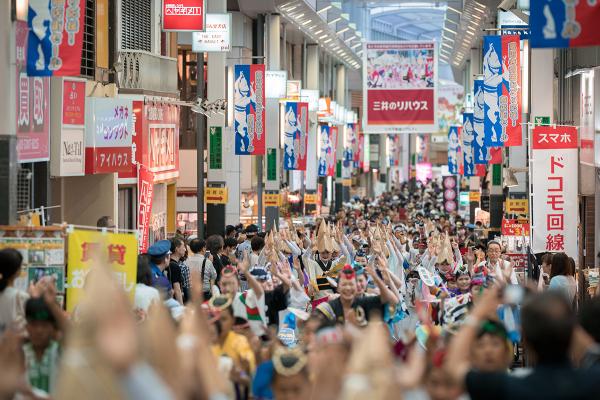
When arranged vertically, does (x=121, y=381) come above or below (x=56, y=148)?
below

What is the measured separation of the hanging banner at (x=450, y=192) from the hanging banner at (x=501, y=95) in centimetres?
2605

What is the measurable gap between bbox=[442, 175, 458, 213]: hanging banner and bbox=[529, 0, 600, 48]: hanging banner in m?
40.4

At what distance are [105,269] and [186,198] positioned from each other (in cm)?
3012

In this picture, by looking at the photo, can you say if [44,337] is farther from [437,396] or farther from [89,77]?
[89,77]

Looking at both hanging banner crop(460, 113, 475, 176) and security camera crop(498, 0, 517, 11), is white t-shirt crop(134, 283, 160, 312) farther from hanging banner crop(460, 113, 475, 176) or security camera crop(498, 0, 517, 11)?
hanging banner crop(460, 113, 475, 176)

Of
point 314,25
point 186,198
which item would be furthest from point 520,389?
point 314,25

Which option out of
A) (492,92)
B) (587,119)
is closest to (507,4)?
(492,92)

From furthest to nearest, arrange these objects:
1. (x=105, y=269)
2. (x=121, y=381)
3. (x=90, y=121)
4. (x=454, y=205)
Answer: (x=454, y=205) < (x=90, y=121) < (x=105, y=269) < (x=121, y=381)

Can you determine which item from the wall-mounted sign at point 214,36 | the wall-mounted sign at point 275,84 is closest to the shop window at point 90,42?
the wall-mounted sign at point 214,36

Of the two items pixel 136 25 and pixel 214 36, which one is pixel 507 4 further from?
pixel 136 25

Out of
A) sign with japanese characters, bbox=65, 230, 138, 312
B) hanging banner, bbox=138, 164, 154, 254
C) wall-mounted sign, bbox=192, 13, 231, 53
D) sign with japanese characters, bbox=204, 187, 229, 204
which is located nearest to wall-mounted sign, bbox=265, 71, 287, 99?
sign with japanese characters, bbox=204, 187, 229, 204

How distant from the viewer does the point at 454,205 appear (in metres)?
51.5

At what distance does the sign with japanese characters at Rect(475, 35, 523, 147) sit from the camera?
24.1m

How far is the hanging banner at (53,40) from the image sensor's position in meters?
13.2
